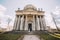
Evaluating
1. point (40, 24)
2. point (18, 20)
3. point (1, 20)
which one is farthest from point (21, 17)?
point (1, 20)

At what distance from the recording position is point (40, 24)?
1611 centimetres

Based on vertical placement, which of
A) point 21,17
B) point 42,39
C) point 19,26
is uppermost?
point 21,17

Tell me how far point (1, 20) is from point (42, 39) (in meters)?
3.67

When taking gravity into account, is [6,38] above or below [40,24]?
below

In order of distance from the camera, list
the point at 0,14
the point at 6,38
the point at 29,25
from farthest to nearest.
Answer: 1. the point at 29,25
2. the point at 0,14
3. the point at 6,38

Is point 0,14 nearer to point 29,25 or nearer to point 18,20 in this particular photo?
point 18,20

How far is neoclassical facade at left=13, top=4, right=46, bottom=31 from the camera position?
15602mm

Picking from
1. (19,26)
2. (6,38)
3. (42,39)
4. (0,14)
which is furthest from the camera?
(19,26)

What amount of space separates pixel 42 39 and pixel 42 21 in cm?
863

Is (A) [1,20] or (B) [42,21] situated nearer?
(A) [1,20]

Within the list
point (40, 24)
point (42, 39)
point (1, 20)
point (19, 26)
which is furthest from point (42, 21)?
point (42, 39)

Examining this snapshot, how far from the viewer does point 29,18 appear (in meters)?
16.3

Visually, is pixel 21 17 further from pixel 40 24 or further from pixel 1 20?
pixel 1 20

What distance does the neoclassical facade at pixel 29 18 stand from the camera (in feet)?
51.2
